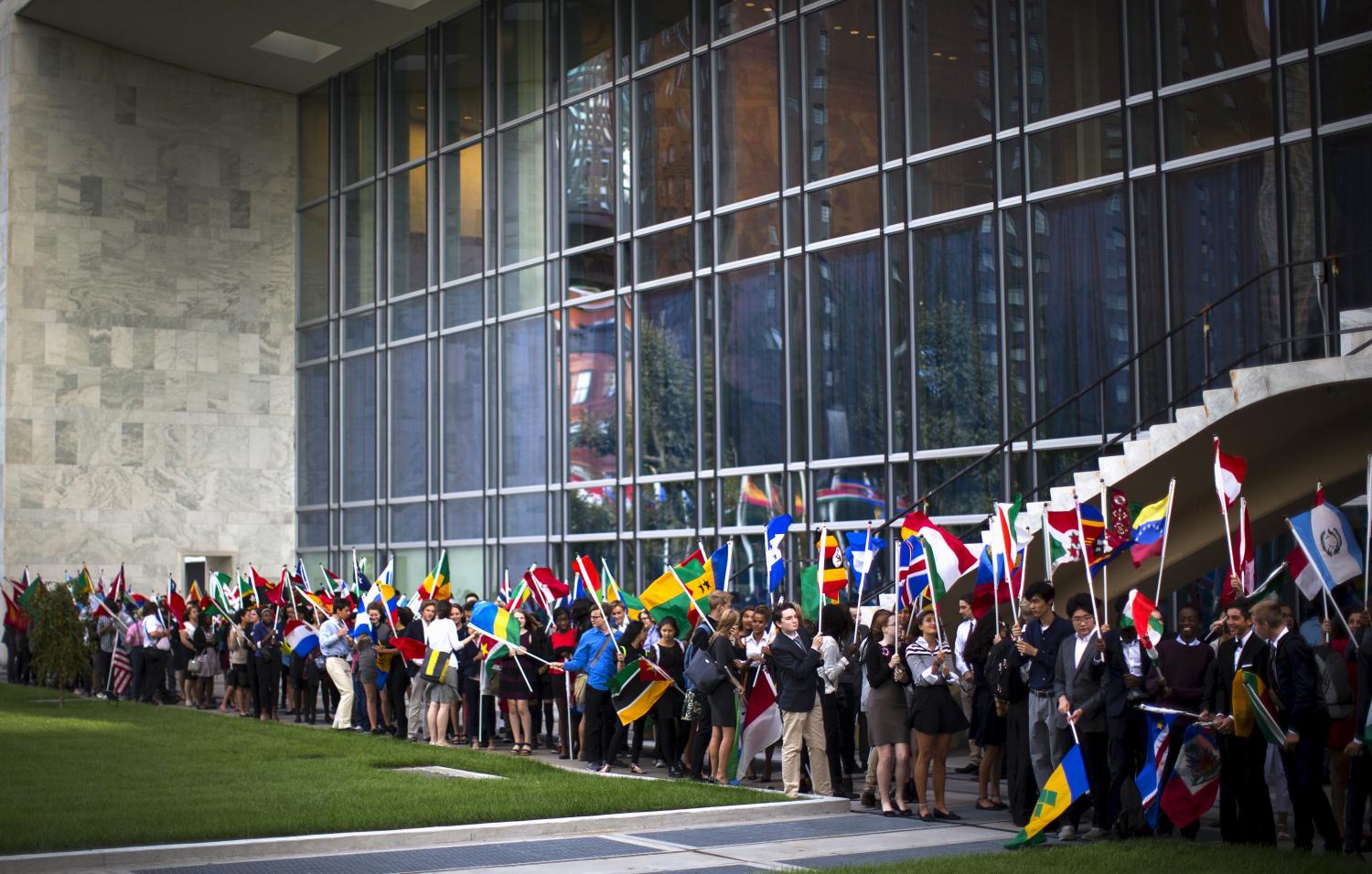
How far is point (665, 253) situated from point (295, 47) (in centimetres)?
1457

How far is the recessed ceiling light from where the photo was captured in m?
39.7

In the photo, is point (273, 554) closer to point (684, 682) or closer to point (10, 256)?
point (10, 256)

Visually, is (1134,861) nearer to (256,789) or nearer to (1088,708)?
(1088,708)

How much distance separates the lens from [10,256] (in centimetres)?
3981

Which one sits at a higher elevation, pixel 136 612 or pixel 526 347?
pixel 526 347

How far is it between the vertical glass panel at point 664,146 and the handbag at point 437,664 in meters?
11.1

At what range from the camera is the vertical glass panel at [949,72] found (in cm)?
2439

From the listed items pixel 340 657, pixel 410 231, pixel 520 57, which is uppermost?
pixel 520 57

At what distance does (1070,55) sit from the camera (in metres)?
23.1

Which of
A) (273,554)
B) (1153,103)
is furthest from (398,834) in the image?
(273,554)

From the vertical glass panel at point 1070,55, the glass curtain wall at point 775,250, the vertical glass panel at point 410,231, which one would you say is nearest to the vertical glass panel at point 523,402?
the glass curtain wall at point 775,250

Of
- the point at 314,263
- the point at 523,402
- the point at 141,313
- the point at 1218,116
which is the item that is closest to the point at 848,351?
the point at 1218,116

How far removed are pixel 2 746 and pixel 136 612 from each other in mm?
9376

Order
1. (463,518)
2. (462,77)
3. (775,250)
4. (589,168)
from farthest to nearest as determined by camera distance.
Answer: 1. (462,77)
2. (463,518)
3. (589,168)
4. (775,250)
